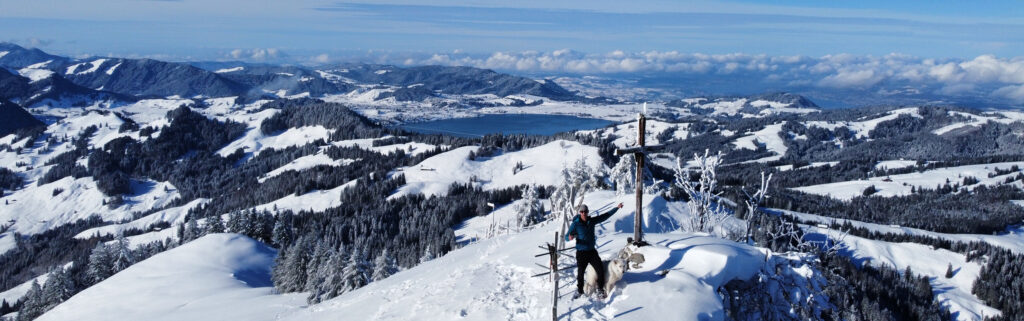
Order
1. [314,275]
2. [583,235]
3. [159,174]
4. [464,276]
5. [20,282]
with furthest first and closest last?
1. [159,174]
2. [20,282]
3. [314,275]
4. [464,276]
5. [583,235]

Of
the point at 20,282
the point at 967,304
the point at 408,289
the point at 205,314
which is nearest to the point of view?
the point at 408,289

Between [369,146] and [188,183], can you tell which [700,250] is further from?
[188,183]

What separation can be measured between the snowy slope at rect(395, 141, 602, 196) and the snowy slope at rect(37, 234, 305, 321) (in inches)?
2106

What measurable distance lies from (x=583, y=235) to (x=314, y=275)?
34158 mm

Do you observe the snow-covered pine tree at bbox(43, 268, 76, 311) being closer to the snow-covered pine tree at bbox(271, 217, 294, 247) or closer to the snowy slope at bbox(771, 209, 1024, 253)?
the snow-covered pine tree at bbox(271, 217, 294, 247)

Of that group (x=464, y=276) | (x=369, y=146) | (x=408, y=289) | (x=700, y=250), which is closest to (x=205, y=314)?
(x=408, y=289)

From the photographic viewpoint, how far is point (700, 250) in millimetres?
18297

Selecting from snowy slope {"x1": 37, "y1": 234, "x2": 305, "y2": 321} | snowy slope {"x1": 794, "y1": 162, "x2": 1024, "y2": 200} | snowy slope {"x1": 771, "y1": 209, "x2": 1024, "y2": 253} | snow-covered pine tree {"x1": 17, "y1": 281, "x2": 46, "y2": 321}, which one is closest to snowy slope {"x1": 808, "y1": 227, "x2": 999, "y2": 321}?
snowy slope {"x1": 771, "y1": 209, "x2": 1024, "y2": 253}

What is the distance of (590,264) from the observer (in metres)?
17.9

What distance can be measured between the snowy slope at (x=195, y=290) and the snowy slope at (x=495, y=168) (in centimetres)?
5349

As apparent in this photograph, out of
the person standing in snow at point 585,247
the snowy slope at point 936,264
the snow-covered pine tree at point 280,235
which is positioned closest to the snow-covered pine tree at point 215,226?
the snow-covered pine tree at point 280,235

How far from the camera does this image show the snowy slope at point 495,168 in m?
119

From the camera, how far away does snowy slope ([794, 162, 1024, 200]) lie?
161125 millimetres

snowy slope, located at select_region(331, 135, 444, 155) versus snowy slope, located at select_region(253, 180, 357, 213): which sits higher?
snowy slope, located at select_region(331, 135, 444, 155)
